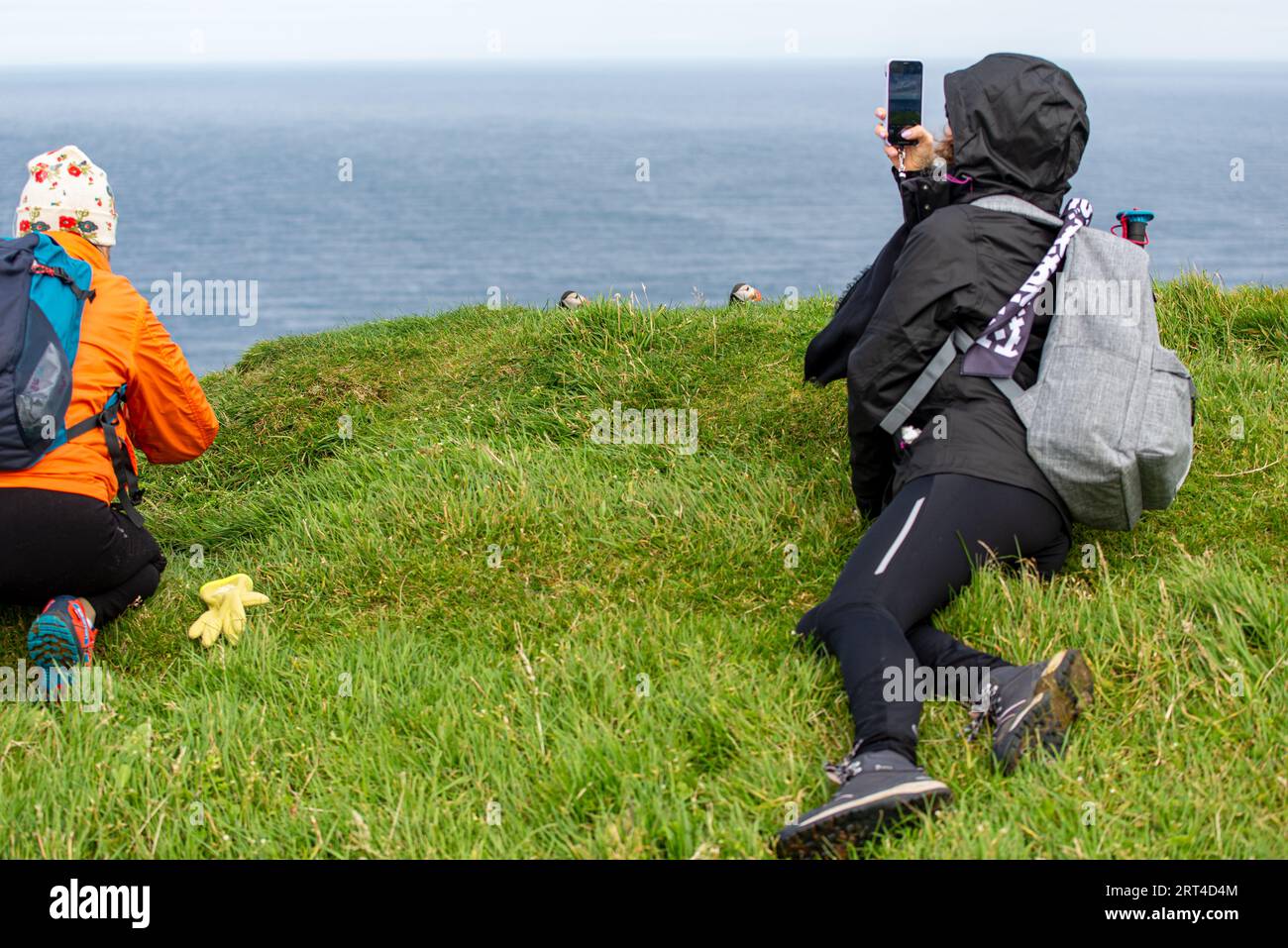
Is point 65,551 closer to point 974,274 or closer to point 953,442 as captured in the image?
point 953,442

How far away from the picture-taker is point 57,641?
4375 millimetres

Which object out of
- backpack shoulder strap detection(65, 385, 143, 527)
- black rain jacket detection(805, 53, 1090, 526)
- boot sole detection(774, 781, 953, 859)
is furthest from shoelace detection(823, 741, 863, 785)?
backpack shoulder strap detection(65, 385, 143, 527)

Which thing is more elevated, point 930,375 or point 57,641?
point 930,375

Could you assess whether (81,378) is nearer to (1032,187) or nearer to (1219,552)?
(1032,187)

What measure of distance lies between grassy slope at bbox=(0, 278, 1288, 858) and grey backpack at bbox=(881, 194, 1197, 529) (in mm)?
378

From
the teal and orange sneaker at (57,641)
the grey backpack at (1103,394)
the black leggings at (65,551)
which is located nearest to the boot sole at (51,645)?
the teal and orange sneaker at (57,641)

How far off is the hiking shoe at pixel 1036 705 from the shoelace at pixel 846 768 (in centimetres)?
39

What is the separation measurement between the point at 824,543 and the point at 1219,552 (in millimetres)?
1453

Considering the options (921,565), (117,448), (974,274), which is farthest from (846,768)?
(117,448)

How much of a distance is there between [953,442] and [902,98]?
4.87 feet

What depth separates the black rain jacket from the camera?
4.10m

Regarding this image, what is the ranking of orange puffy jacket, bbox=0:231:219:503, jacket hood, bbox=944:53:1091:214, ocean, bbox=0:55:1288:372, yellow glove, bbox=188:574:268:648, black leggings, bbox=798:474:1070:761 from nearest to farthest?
black leggings, bbox=798:474:1070:761, jacket hood, bbox=944:53:1091:214, orange puffy jacket, bbox=0:231:219:503, yellow glove, bbox=188:574:268:648, ocean, bbox=0:55:1288:372

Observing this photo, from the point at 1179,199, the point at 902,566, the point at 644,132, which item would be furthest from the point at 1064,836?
the point at 644,132

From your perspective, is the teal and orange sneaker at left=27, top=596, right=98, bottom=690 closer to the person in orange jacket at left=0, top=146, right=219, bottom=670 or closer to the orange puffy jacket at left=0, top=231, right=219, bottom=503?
the person in orange jacket at left=0, top=146, right=219, bottom=670
